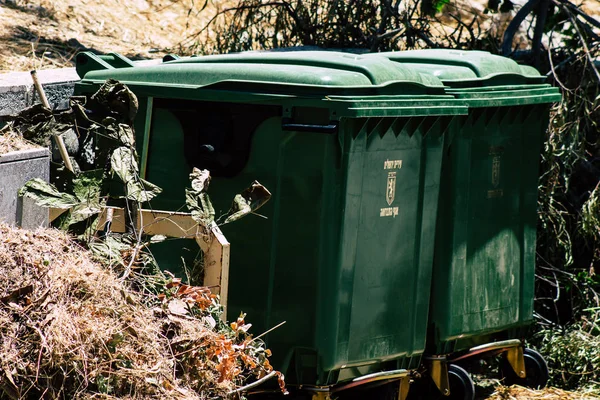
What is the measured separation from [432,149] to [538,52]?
3061 millimetres

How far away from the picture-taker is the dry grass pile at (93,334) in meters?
3.34

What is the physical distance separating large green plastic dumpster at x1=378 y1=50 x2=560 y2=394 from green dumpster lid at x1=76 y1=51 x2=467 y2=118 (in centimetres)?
41

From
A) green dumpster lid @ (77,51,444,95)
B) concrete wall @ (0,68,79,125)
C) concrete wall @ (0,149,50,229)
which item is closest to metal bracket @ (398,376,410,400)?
green dumpster lid @ (77,51,444,95)

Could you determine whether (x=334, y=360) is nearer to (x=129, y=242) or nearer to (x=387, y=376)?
(x=387, y=376)

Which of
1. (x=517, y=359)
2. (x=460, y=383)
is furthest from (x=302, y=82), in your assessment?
(x=517, y=359)

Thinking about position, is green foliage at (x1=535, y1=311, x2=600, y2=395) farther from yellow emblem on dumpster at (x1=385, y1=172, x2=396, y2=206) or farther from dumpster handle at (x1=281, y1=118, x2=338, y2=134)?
dumpster handle at (x1=281, y1=118, x2=338, y2=134)

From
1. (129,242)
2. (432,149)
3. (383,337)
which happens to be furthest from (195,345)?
(432,149)

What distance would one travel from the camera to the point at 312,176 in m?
4.83

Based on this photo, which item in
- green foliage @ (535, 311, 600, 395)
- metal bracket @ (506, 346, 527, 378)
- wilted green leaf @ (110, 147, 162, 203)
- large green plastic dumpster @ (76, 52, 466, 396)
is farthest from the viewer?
green foliage @ (535, 311, 600, 395)

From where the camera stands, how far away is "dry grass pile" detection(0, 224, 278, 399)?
3342 millimetres

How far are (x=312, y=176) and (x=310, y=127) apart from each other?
23 centimetres

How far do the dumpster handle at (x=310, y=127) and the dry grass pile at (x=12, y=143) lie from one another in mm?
1070

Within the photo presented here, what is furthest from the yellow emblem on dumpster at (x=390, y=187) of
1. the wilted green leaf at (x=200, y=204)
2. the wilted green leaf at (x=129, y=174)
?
the wilted green leaf at (x=129, y=174)

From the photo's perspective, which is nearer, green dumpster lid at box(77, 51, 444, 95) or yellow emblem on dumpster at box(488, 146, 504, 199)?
green dumpster lid at box(77, 51, 444, 95)
